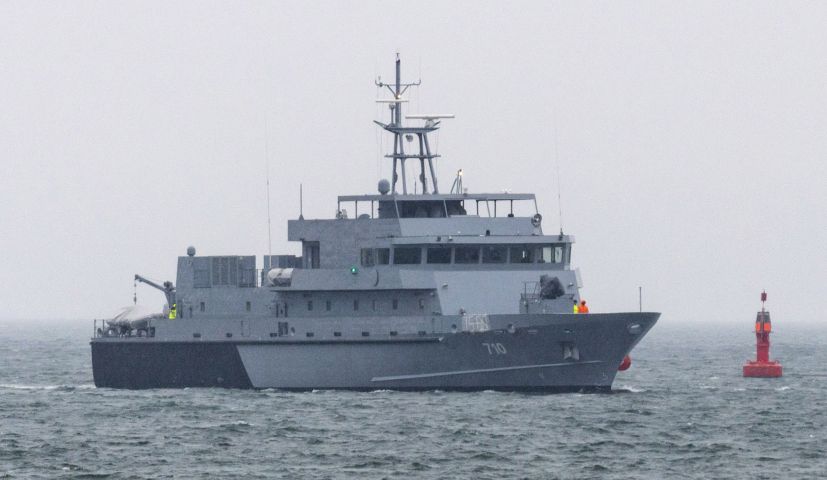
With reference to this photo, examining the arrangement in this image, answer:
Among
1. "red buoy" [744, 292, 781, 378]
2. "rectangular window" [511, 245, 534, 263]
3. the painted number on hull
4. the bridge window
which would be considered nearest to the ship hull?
the painted number on hull

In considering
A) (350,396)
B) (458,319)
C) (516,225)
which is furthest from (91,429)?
(516,225)

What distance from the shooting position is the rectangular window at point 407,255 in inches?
1758

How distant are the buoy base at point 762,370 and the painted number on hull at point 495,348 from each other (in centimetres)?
1686

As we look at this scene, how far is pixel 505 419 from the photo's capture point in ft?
128

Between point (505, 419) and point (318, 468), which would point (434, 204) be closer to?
point (505, 419)

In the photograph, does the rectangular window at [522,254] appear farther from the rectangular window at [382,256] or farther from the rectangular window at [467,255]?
the rectangular window at [382,256]

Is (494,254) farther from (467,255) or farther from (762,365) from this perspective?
(762,365)

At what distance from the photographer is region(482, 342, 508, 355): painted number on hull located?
43.1 meters

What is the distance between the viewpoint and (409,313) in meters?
44.4

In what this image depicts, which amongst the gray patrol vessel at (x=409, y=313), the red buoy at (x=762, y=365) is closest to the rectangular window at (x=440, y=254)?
the gray patrol vessel at (x=409, y=313)

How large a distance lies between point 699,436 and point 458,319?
28.8 ft

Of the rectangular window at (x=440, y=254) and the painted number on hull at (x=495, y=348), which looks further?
the rectangular window at (x=440, y=254)

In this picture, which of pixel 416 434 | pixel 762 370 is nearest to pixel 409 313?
pixel 416 434

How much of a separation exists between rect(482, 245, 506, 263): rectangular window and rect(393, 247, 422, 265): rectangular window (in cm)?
181
